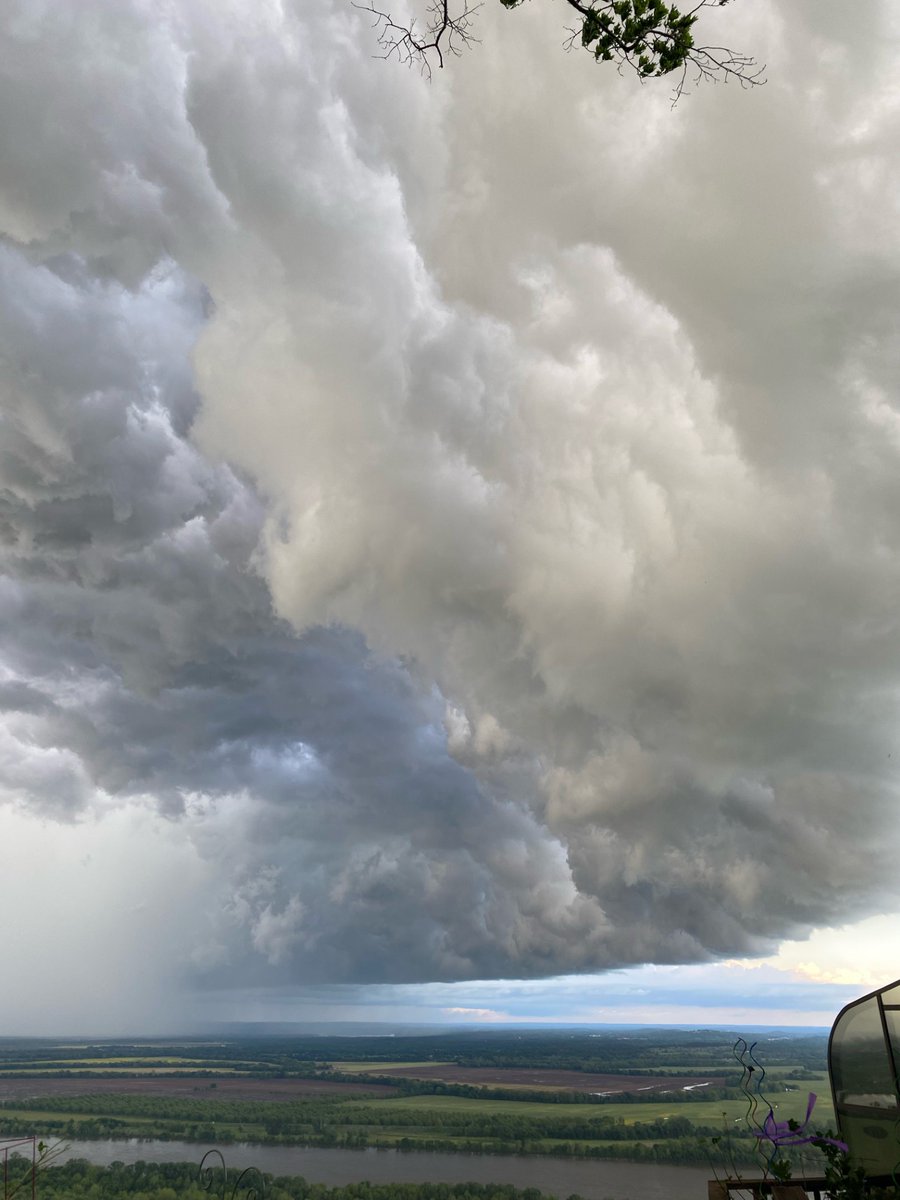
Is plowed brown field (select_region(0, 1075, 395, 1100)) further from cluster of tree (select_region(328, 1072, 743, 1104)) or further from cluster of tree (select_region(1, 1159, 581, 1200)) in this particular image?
cluster of tree (select_region(1, 1159, 581, 1200))

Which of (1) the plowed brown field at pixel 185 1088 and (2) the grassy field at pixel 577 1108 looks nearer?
(2) the grassy field at pixel 577 1108

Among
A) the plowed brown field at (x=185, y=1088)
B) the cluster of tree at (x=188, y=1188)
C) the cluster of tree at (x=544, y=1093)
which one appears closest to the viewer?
the cluster of tree at (x=188, y=1188)

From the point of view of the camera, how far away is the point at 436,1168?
384 feet

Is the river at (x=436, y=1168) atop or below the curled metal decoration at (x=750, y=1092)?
below

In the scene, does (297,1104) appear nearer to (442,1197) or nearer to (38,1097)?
(38,1097)

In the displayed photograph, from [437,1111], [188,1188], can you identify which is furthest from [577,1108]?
[188,1188]

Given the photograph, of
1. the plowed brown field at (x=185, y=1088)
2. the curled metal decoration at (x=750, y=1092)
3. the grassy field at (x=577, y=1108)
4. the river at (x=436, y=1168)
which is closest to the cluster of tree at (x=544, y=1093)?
the grassy field at (x=577, y=1108)

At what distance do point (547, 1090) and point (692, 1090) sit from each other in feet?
110

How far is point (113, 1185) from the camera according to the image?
307 feet

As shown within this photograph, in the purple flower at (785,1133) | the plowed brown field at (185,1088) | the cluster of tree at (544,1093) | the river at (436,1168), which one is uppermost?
the purple flower at (785,1133)

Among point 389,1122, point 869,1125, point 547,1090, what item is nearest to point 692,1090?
point 547,1090

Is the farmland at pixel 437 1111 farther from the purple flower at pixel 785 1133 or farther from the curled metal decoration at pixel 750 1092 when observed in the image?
the purple flower at pixel 785 1133

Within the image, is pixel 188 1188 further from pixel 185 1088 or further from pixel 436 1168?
pixel 185 1088

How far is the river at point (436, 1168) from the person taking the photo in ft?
314
